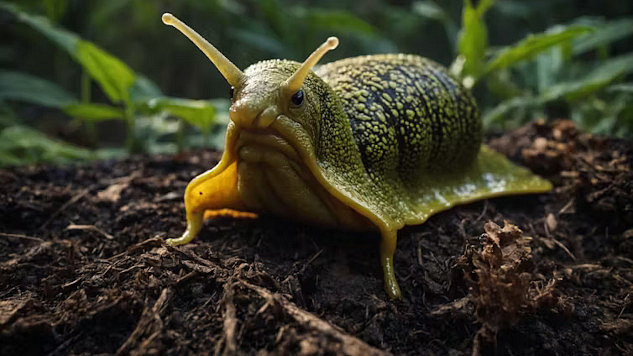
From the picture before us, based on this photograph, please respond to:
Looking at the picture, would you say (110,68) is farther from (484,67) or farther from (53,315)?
(484,67)

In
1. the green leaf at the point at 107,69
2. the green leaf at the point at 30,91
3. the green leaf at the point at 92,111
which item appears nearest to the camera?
the green leaf at the point at 107,69

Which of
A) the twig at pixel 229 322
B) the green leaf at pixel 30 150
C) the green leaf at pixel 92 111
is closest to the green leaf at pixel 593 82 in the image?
the twig at pixel 229 322

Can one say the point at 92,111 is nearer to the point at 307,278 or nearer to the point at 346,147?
the point at 346,147

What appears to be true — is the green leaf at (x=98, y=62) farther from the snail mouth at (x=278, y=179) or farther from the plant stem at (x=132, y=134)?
the snail mouth at (x=278, y=179)

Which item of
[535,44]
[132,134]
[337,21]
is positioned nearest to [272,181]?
[132,134]

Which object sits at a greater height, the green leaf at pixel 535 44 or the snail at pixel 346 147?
the green leaf at pixel 535 44

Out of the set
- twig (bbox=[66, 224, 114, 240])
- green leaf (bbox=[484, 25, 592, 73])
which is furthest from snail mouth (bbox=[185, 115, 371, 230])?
green leaf (bbox=[484, 25, 592, 73])

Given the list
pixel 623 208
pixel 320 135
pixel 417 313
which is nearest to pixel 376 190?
pixel 320 135
